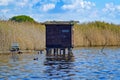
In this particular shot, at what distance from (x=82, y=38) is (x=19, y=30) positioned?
17.4 metres

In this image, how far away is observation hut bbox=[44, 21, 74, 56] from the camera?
46.8 meters

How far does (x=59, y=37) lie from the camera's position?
4688 cm

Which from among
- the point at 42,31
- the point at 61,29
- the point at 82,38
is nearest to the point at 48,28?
the point at 61,29

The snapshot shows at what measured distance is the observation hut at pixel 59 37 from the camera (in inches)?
1842

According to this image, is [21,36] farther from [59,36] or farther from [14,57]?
[14,57]

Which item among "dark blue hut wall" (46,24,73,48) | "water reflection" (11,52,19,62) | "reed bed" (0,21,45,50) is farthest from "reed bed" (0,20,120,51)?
"dark blue hut wall" (46,24,73,48)

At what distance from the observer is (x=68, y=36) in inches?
1848

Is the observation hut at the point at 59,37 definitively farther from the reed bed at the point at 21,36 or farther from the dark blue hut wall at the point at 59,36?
the reed bed at the point at 21,36

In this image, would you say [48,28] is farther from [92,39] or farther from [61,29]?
[92,39]

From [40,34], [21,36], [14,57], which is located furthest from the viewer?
[40,34]

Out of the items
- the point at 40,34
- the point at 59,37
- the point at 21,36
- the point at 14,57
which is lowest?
the point at 14,57

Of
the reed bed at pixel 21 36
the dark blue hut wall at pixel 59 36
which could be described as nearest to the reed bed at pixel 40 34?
the reed bed at pixel 21 36

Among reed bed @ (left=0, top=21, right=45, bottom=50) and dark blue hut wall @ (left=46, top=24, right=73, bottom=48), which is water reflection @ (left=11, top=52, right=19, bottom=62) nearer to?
reed bed @ (left=0, top=21, right=45, bottom=50)

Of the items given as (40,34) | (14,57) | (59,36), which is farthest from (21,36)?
(14,57)
